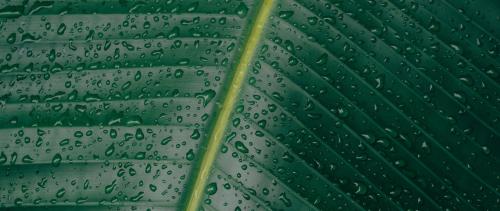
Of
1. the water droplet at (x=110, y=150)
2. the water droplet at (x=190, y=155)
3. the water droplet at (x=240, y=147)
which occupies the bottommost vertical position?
the water droplet at (x=110, y=150)

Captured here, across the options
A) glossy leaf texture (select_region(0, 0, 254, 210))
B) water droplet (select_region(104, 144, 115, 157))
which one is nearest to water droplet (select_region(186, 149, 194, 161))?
glossy leaf texture (select_region(0, 0, 254, 210))

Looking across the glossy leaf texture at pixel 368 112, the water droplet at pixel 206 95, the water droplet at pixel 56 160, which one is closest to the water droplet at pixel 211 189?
the glossy leaf texture at pixel 368 112

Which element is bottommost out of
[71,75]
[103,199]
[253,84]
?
[103,199]

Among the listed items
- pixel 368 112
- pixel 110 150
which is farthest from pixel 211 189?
pixel 368 112

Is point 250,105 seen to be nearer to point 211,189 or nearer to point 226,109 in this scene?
point 226,109

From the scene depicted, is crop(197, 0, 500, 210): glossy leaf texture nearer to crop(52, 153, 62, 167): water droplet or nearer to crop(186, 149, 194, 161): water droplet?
crop(186, 149, 194, 161): water droplet

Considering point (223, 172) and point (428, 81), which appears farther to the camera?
point (428, 81)

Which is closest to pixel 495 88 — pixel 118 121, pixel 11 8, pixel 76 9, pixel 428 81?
pixel 428 81

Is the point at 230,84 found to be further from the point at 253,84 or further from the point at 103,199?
the point at 103,199

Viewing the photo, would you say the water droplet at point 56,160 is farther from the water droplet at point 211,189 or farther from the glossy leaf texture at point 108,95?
the water droplet at point 211,189
